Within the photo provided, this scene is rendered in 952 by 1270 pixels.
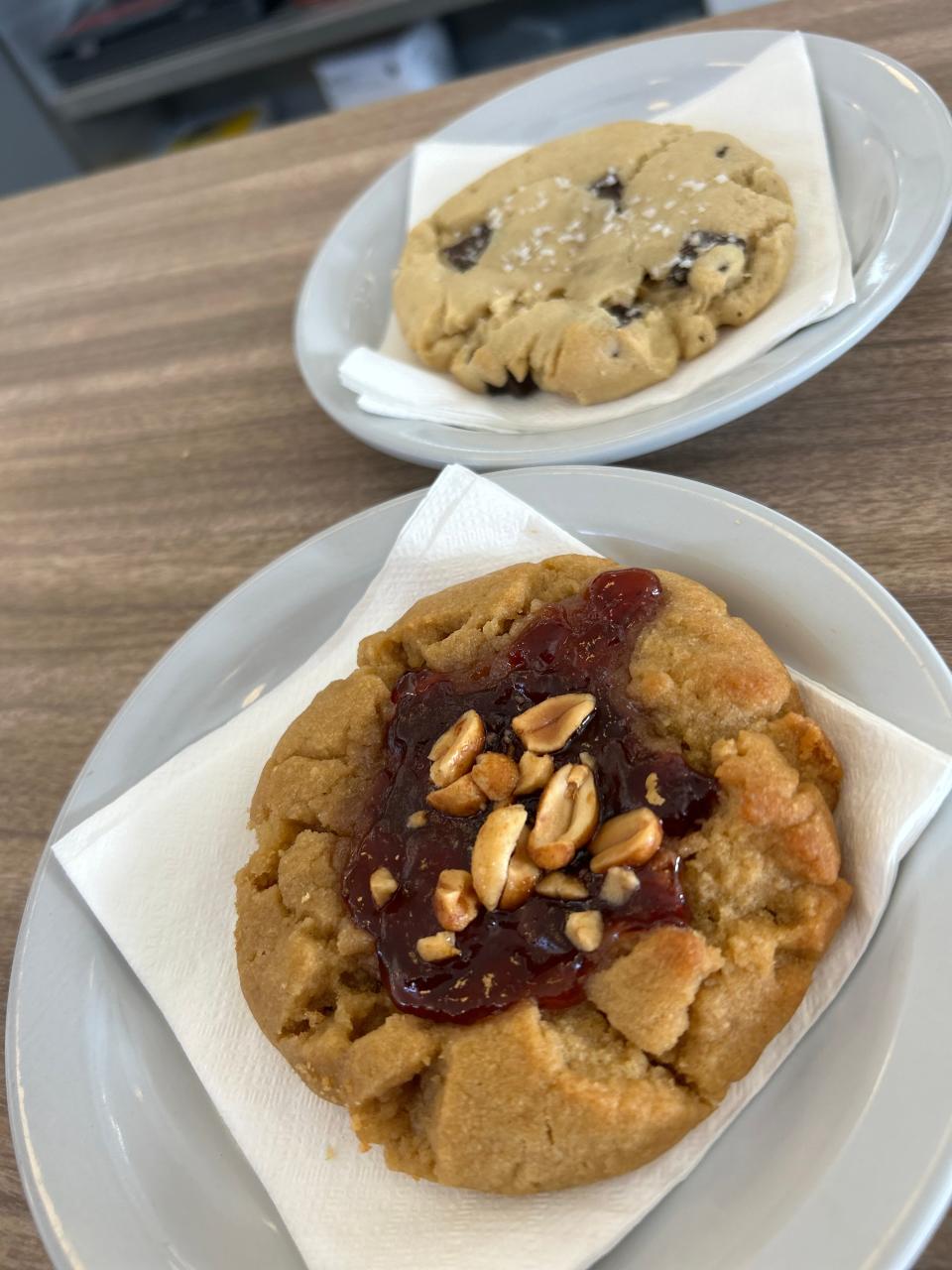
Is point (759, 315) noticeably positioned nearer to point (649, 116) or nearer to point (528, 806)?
point (649, 116)

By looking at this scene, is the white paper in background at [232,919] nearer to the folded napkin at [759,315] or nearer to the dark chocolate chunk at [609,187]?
the folded napkin at [759,315]

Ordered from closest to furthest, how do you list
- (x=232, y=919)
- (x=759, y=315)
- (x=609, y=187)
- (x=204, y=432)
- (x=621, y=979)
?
(x=621, y=979) < (x=232, y=919) < (x=759, y=315) < (x=609, y=187) < (x=204, y=432)

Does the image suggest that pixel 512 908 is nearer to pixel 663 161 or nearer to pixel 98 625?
pixel 98 625

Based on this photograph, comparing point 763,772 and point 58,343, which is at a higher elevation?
point 58,343

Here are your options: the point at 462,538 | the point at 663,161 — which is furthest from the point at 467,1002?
the point at 663,161

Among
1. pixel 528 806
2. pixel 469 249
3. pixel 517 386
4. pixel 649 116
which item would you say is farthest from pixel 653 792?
pixel 649 116
